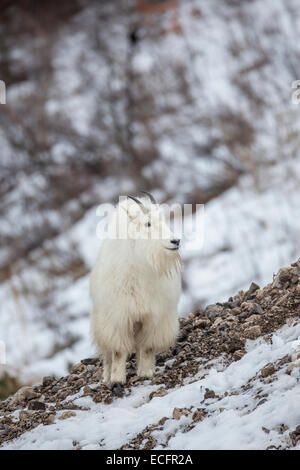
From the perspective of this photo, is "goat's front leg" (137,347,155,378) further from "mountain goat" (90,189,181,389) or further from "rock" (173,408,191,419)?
"rock" (173,408,191,419)

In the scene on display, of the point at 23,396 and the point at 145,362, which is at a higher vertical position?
the point at 145,362

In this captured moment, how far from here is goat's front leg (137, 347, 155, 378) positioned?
5.93 metres

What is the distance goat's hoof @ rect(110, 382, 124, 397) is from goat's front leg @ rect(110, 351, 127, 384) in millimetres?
135

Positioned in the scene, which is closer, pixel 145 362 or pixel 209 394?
pixel 209 394

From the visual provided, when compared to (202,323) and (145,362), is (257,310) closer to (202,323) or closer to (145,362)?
(202,323)

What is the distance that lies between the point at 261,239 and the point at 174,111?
8.84 meters

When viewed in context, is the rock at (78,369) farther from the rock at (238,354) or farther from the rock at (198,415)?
the rock at (198,415)

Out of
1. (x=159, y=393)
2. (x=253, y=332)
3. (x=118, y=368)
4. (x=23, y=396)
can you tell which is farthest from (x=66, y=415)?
(x=253, y=332)

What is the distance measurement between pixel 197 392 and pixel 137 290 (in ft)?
4.14

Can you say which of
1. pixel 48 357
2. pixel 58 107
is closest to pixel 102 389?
pixel 48 357

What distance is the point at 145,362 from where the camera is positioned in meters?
5.98

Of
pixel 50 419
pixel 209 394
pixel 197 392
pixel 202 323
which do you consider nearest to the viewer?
pixel 209 394

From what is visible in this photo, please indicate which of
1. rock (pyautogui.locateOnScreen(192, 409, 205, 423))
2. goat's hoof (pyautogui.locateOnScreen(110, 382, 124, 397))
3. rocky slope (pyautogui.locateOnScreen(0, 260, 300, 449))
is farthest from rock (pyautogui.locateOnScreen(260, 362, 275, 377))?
goat's hoof (pyautogui.locateOnScreen(110, 382, 124, 397))

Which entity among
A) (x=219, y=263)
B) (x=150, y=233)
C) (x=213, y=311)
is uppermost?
(x=219, y=263)
